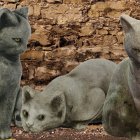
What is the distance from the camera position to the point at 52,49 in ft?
15.6

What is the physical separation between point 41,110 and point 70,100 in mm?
150

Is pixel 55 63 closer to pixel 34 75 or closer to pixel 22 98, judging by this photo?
pixel 34 75

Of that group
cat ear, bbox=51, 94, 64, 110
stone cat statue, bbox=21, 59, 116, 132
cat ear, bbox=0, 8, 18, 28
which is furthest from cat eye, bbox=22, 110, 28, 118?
cat ear, bbox=0, 8, 18, 28

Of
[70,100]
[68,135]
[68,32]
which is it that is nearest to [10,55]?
[70,100]

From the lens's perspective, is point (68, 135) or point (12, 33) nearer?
point (12, 33)

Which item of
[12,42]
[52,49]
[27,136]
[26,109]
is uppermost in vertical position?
[12,42]

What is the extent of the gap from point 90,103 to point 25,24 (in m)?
0.50

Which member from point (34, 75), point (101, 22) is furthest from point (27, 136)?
point (101, 22)

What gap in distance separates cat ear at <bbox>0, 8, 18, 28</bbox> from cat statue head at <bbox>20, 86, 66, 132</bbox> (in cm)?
28

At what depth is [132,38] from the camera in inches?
51.4

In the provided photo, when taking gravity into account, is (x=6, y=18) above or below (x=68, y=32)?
above

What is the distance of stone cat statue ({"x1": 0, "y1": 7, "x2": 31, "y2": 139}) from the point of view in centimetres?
178

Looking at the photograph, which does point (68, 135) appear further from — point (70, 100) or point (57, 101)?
point (57, 101)

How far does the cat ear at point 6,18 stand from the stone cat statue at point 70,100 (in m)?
0.28
